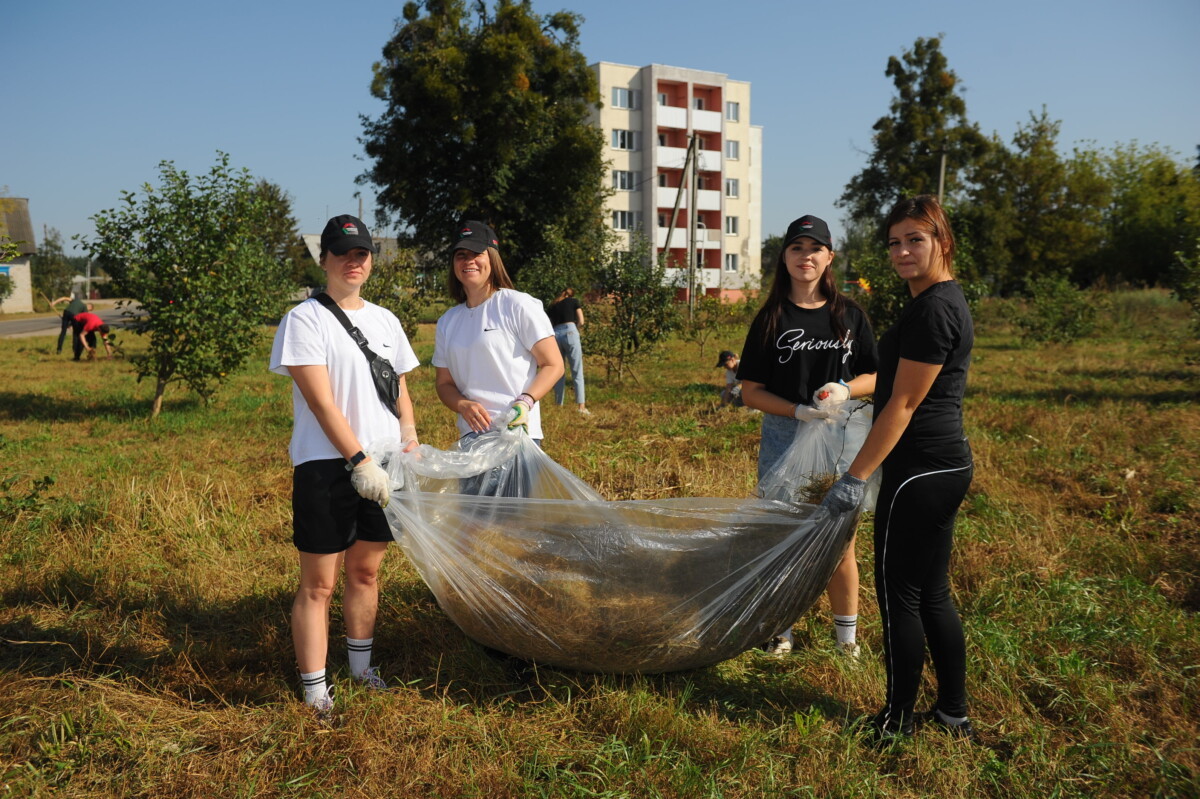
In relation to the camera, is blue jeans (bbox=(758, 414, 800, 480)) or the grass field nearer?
the grass field

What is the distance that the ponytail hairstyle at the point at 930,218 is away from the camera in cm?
236

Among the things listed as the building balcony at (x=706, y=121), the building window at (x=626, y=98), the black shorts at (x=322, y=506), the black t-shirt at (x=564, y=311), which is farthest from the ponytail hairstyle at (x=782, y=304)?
the building balcony at (x=706, y=121)

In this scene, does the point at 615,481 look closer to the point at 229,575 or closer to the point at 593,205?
the point at 229,575

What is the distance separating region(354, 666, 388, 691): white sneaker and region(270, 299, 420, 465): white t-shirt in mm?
816

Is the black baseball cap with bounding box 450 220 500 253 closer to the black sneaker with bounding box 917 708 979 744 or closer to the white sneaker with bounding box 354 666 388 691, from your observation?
the white sneaker with bounding box 354 666 388 691

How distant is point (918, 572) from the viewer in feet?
7.93

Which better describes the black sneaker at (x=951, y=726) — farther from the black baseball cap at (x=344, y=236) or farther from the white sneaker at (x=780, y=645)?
the black baseball cap at (x=344, y=236)

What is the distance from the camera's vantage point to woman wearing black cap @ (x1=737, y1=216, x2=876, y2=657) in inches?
116

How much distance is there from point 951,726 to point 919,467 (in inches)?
32.7

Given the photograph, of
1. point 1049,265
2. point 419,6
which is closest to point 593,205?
point 419,6

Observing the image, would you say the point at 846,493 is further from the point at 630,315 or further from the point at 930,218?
the point at 630,315

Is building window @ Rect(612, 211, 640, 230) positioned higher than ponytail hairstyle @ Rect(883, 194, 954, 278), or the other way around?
building window @ Rect(612, 211, 640, 230)

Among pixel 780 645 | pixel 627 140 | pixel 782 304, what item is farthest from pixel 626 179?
pixel 780 645

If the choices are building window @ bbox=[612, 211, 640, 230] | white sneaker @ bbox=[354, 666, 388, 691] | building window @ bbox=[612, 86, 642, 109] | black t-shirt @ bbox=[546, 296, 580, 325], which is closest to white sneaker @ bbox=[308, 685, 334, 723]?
white sneaker @ bbox=[354, 666, 388, 691]
